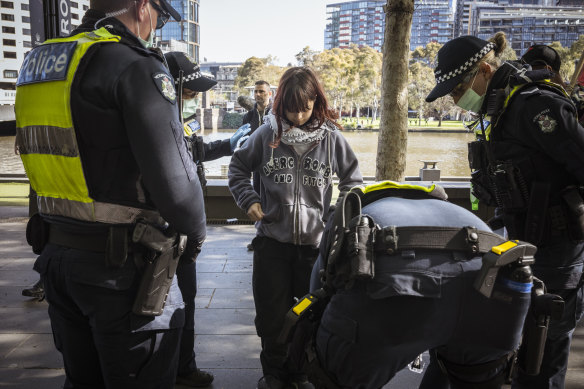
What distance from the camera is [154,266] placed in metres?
1.71

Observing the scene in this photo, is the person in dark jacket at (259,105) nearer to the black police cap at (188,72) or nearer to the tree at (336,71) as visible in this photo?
the black police cap at (188,72)

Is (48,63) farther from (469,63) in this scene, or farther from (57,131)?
(469,63)

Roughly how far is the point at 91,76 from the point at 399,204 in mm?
1083

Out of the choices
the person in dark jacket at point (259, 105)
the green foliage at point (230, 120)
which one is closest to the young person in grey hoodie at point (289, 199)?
the person in dark jacket at point (259, 105)

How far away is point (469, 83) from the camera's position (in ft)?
8.64

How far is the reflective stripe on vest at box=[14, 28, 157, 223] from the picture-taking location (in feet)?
5.30

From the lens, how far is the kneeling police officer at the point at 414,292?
1.47m

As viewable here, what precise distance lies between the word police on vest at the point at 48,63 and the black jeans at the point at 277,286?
1591 mm

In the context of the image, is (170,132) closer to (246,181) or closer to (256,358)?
(246,181)

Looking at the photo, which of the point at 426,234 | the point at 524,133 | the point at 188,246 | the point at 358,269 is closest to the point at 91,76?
the point at 188,246

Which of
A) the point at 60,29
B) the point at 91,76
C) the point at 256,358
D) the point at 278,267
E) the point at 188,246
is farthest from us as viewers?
the point at 60,29

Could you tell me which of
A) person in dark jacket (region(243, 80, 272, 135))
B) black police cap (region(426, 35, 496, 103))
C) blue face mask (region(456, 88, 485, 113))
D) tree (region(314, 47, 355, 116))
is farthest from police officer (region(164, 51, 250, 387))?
tree (region(314, 47, 355, 116))

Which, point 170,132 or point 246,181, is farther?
point 246,181

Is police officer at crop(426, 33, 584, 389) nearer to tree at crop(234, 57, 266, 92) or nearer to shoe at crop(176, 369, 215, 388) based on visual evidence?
shoe at crop(176, 369, 215, 388)
